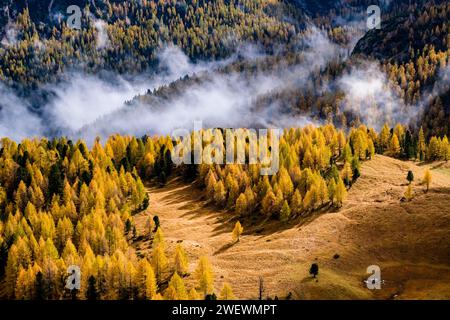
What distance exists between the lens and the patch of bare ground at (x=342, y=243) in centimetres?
11294

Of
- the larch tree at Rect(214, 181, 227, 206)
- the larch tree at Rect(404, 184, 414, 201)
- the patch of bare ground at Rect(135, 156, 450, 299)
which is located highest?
the larch tree at Rect(404, 184, 414, 201)

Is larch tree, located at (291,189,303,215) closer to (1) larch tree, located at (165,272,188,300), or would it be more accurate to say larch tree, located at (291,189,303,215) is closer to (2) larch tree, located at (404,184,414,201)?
(2) larch tree, located at (404,184,414,201)

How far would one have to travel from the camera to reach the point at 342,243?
13650 centimetres

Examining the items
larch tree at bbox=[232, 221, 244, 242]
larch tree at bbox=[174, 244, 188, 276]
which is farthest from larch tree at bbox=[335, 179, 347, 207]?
larch tree at bbox=[174, 244, 188, 276]

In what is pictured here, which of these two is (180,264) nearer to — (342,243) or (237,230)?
(237,230)

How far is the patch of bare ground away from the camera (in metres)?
113

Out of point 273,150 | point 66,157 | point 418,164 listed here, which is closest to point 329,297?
point 273,150

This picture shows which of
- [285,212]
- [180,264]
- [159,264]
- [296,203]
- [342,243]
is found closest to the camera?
[159,264]

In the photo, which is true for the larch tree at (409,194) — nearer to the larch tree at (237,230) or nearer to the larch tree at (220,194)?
the larch tree at (237,230)

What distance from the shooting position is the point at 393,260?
126 metres

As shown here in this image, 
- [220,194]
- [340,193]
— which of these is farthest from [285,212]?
[220,194]

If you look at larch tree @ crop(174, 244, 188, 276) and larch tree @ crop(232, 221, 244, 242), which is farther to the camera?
larch tree @ crop(232, 221, 244, 242)
